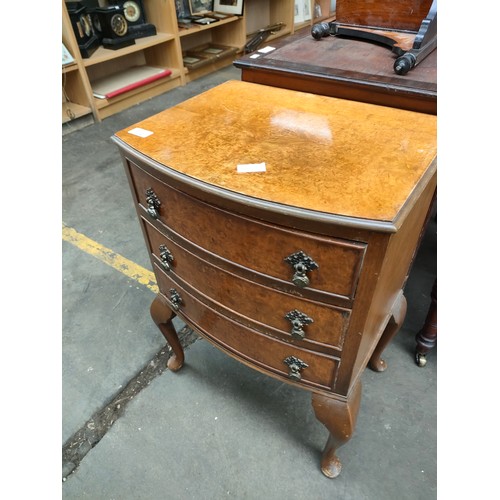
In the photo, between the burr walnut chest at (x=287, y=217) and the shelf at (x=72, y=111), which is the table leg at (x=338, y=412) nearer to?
the burr walnut chest at (x=287, y=217)

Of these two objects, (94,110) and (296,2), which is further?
(296,2)

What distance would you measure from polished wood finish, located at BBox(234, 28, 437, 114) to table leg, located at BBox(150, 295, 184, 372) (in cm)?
82

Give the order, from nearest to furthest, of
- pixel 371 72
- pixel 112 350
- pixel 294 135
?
pixel 294 135 → pixel 371 72 → pixel 112 350

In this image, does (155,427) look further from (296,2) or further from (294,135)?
(296,2)

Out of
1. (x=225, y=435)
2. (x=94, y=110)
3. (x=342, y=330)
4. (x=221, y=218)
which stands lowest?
(x=225, y=435)

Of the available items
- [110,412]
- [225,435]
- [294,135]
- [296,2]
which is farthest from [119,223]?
[296,2]

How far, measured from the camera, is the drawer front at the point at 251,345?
3.03ft

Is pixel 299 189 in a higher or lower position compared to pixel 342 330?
higher

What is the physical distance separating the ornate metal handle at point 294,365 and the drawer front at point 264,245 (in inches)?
9.7

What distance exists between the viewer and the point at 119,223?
227cm

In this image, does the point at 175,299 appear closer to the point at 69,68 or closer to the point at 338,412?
the point at 338,412

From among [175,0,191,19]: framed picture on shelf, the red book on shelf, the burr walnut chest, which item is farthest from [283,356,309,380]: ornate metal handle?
[175,0,191,19]: framed picture on shelf

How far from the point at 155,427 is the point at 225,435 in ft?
0.83

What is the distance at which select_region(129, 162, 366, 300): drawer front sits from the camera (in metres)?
0.69
